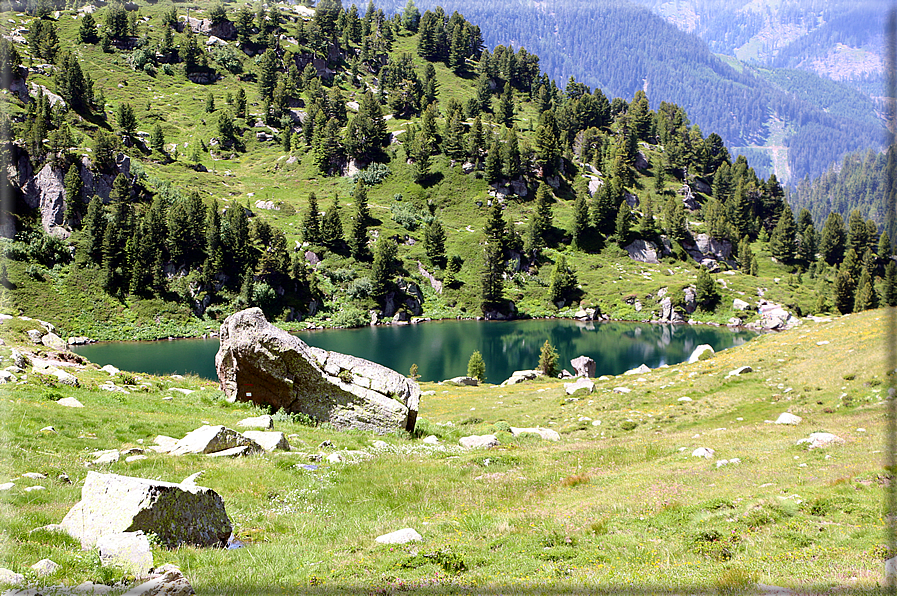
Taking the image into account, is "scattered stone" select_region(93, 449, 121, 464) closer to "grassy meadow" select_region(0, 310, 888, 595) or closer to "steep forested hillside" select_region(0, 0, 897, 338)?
"grassy meadow" select_region(0, 310, 888, 595)

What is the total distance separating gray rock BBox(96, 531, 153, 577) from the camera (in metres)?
6.98

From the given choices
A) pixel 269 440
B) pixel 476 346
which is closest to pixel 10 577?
pixel 269 440

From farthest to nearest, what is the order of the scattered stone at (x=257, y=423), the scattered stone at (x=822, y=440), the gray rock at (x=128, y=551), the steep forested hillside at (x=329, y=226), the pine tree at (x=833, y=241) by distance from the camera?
1. the pine tree at (x=833, y=241)
2. the steep forested hillside at (x=329, y=226)
3. the scattered stone at (x=257, y=423)
4. the scattered stone at (x=822, y=440)
5. the gray rock at (x=128, y=551)

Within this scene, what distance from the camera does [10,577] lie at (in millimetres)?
6066

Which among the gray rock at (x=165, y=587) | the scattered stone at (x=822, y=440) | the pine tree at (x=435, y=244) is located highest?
the pine tree at (x=435, y=244)

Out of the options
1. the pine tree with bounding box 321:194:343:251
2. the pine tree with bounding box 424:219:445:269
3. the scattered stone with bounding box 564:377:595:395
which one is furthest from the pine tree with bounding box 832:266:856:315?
the pine tree with bounding box 321:194:343:251

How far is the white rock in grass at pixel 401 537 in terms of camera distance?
9.73 m

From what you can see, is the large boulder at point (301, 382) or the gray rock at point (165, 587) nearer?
the gray rock at point (165, 587)

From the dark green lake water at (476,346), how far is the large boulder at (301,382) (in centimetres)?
5358

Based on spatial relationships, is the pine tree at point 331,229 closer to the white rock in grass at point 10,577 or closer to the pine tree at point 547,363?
the pine tree at point 547,363

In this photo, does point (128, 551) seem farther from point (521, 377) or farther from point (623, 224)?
point (623, 224)

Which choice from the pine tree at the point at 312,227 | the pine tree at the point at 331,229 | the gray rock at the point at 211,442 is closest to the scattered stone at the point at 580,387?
the gray rock at the point at 211,442

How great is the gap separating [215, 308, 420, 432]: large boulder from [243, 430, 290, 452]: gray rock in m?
6.11

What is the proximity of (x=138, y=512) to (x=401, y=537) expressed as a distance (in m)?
4.78
